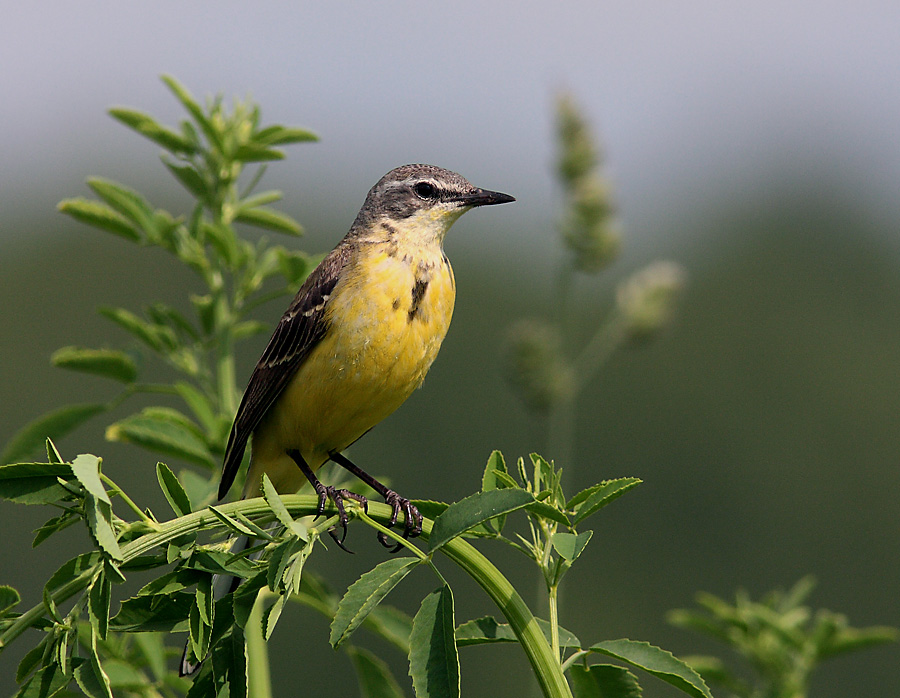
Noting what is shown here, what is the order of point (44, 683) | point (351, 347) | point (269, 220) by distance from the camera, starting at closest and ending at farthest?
1. point (44, 683)
2. point (269, 220)
3. point (351, 347)

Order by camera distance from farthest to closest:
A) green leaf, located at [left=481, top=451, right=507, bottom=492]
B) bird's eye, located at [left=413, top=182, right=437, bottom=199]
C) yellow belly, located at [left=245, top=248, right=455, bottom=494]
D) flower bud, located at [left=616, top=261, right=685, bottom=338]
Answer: flower bud, located at [left=616, top=261, right=685, bottom=338]
bird's eye, located at [left=413, top=182, right=437, bottom=199]
yellow belly, located at [left=245, top=248, right=455, bottom=494]
green leaf, located at [left=481, top=451, right=507, bottom=492]

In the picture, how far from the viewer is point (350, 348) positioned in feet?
12.9

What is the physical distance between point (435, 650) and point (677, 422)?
30375 mm

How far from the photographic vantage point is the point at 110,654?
8.70ft

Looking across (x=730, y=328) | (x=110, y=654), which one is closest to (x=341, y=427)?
(x=110, y=654)

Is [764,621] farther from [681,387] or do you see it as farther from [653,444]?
[681,387]

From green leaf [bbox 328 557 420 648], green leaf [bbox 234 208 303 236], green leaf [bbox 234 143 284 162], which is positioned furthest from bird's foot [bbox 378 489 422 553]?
green leaf [bbox 234 143 284 162]

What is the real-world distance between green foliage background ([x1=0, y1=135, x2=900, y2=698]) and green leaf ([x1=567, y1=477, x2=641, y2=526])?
51.3 ft

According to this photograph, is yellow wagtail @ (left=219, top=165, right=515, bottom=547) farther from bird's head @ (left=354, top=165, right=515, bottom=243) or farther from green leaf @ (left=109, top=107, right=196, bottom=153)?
green leaf @ (left=109, top=107, right=196, bottom=153)

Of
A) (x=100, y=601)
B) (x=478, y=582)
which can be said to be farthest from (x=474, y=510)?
(x=100, y=601)

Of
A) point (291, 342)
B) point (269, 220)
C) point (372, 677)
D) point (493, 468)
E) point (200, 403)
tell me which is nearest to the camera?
point (493, 468)

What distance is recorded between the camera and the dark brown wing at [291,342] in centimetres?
418

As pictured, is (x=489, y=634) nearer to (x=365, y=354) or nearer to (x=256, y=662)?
(x=256, y=662)

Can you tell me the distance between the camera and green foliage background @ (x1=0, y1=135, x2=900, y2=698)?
23.4 metres
